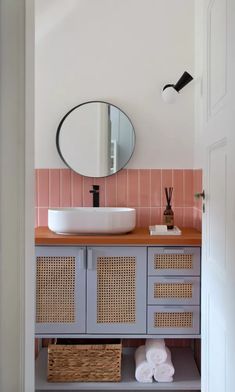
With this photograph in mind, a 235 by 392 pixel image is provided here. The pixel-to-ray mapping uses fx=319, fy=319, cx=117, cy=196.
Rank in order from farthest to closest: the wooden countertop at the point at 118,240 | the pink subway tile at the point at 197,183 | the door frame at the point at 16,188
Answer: the pink subway tile at the point at 197,183, the wooden countertop at the point at 118,240, the door frame at the point at 16,188

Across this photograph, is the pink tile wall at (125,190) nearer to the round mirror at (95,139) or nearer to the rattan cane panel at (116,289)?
the round mirror at (95,139)

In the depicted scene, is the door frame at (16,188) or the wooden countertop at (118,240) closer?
the door frame at (16,188)

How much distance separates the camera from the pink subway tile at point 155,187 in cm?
220

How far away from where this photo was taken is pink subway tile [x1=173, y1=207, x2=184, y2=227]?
220 centimetres

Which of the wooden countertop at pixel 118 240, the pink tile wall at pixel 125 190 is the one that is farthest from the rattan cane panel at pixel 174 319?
the pink tile wall at pixel 125 190

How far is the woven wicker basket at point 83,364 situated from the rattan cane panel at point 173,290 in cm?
39

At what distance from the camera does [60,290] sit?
1757 mm

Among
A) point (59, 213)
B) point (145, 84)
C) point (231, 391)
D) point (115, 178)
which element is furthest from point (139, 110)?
point (231, 391)

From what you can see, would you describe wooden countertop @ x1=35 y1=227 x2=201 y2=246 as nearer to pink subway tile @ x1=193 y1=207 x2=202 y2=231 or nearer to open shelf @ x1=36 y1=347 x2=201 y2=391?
pink subway tile @ x1=193 y1=207 x2=202 y2=231

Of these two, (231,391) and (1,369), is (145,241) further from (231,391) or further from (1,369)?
(1,369)

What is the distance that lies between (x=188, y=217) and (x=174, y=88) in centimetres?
87

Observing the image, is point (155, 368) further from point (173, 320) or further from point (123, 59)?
point (123, 59)

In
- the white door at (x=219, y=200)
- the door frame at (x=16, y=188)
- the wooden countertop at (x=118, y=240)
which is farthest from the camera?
the wooden countertop at (x=118, y=240)

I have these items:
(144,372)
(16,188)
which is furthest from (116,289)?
(16,188)
